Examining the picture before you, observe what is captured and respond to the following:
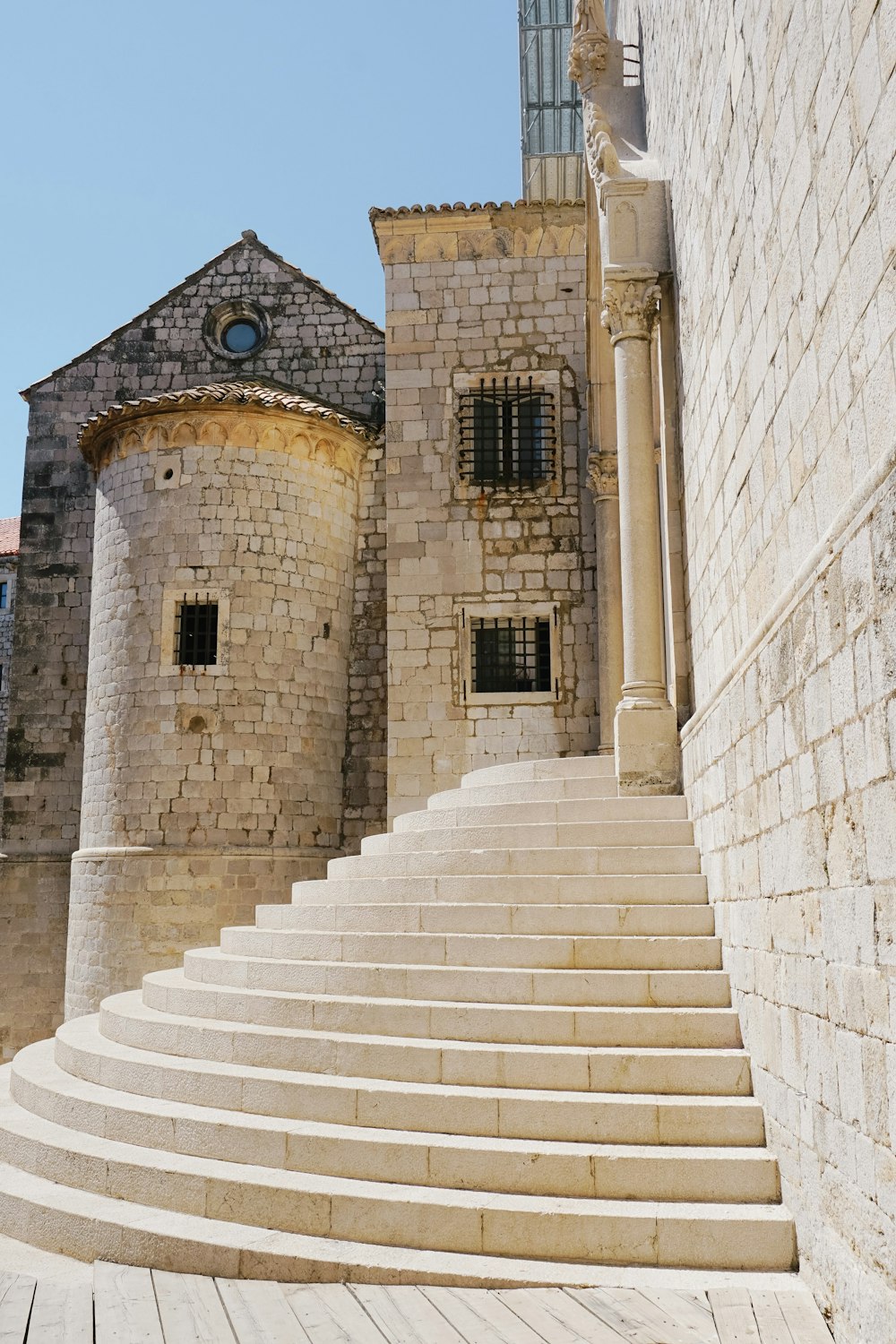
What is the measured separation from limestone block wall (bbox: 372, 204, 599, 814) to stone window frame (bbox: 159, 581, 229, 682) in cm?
254

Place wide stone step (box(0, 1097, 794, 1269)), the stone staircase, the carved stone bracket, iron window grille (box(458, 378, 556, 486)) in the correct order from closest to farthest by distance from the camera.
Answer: wide stone step (box(0, 1097, 794, 1269)), the stone staircase, the carved stone bracket, iron window grille (box(458, 378, 556, 486))

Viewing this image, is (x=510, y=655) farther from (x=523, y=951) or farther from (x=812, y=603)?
(x=812, y=603)

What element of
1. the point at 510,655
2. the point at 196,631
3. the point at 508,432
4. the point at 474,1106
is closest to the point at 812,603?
the point at 474,1106

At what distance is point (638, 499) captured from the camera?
882 centimetres

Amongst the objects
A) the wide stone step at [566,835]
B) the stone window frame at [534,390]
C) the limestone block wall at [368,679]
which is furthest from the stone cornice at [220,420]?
the wide stone step at [566,835]

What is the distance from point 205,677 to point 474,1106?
34.6 ft

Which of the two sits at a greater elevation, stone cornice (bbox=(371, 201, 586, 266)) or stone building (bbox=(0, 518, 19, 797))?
stone cornice (bbox=(371, 201, 586, 266))

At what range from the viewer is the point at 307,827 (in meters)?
15.3

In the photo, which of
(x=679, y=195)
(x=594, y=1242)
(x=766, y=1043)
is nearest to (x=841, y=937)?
(x=766, y=1043)

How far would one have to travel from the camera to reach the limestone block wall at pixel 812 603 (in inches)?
136

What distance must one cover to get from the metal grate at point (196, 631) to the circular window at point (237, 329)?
5.12m

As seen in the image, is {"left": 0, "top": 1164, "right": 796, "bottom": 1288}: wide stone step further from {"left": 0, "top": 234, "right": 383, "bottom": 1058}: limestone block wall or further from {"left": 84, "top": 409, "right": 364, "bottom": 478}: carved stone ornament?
{"left": 0, "top": 234, "right": 383, "bottom": 1058}: limestone block wall

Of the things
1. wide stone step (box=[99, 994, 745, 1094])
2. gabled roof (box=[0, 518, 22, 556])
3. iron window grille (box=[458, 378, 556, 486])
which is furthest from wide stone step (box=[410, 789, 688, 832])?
gabled roof (box=[0, 518, 22, 556])

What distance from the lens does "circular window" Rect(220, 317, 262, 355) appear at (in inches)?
727
